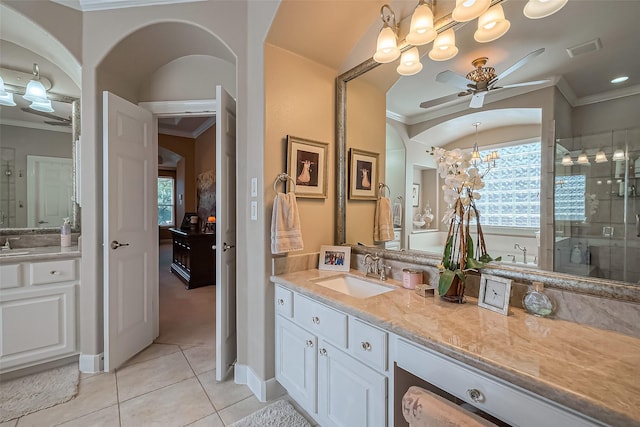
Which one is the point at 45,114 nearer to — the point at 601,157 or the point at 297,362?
the point at 297,362

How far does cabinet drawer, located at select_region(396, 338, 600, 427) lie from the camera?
2.37 feet

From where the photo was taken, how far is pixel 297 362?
1.63 metres

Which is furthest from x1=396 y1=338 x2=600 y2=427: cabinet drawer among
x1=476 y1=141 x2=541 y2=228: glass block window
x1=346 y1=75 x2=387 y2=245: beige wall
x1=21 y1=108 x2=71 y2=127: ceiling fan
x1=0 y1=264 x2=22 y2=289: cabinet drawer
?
x1=21 y1=108 x2=71 y2=127: ceiling fan

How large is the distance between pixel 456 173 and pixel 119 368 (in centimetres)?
282

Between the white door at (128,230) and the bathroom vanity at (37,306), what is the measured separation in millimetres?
343

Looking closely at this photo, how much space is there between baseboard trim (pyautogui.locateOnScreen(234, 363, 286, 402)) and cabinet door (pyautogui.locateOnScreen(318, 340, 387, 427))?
0.52 meters

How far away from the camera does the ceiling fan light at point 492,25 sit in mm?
1229

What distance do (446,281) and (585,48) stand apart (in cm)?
111

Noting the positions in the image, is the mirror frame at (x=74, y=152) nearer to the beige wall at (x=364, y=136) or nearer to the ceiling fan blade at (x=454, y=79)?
the beige wall at (x=364, y=136)

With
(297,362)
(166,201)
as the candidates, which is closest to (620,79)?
(297,362)

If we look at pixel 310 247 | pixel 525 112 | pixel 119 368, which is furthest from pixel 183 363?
pixel 525 112

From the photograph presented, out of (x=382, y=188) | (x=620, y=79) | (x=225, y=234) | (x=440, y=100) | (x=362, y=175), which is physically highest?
(x=440, y=100)

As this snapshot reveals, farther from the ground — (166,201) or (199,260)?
(166,201)

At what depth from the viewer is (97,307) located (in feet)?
7.16
